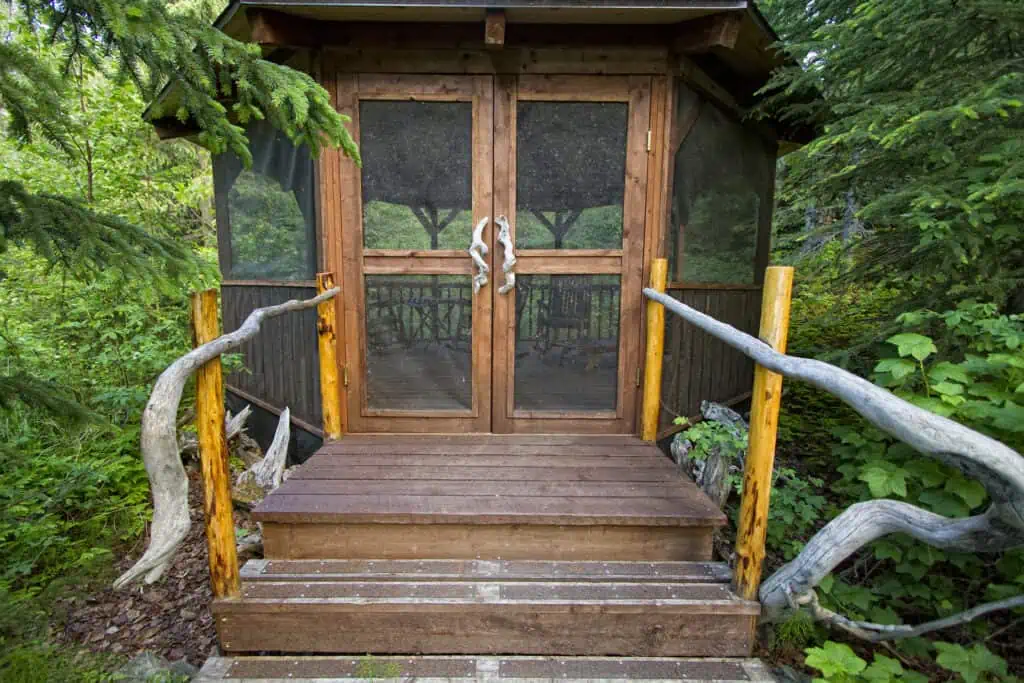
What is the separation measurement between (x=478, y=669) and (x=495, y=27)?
3027 millimetres

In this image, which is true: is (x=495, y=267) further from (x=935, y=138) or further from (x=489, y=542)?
(x=935, y=138)

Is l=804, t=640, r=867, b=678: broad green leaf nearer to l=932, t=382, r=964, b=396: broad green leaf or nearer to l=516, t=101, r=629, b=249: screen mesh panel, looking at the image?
l=932, t=382, r=964, b=396: broad green leaf

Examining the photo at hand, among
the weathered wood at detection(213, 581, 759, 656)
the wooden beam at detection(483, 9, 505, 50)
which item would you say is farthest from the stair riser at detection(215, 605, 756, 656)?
the wooden beam at detection(483, 9, 505, 50)

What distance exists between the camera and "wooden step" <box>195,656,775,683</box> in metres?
1.89

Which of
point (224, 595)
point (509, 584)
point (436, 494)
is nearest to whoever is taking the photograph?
point (224, 595)

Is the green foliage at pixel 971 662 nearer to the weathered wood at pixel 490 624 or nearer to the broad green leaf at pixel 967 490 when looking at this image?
the broad green leaf at pixel 967 490

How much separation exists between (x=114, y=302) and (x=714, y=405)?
5.60m

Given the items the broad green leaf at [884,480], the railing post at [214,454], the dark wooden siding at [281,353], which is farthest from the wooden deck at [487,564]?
the dark wooden siding at [281,353]

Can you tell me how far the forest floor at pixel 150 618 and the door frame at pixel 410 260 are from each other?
121 centimetres

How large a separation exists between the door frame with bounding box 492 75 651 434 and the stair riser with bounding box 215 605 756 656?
148 centimetres

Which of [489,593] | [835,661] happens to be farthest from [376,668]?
[835,661]

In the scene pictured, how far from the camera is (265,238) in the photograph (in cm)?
373

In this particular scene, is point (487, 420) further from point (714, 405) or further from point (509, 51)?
point (509, 51)

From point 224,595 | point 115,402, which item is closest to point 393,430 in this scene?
point 224,595
